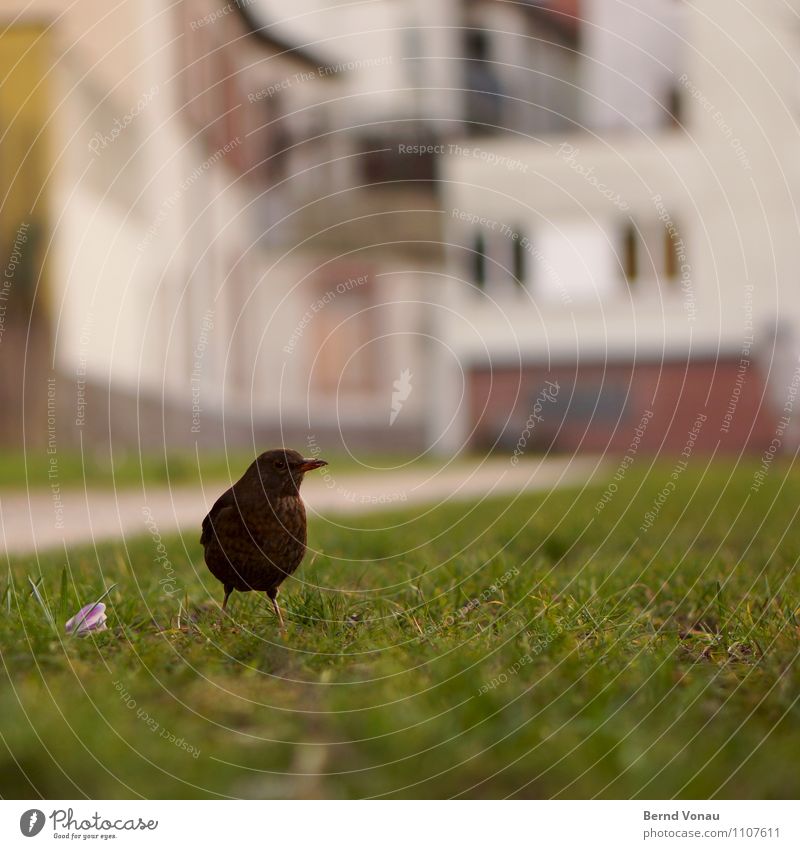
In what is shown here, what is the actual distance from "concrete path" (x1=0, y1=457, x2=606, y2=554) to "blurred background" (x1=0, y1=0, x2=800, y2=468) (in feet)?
6.01

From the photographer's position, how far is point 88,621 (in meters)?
2.42

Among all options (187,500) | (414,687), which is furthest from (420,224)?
(414,687)

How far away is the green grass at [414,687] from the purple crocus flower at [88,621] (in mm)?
46

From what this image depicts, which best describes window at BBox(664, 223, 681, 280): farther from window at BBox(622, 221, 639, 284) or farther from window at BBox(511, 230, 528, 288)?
window at BBox(511, 230, 528, 288)

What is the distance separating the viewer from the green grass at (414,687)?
1.68 metres

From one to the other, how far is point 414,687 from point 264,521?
556mm

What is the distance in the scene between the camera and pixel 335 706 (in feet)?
6.23

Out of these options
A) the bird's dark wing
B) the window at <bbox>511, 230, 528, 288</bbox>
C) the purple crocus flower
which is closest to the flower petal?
the purple crocus flower

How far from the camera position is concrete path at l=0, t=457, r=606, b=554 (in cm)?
577

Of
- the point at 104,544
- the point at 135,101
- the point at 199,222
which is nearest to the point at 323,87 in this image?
the point at 199,222

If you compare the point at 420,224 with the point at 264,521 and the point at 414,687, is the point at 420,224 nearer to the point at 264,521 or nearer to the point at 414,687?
the point at 264,521

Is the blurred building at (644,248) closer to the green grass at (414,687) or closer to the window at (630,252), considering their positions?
the window at (630,252)

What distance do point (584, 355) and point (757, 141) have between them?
145 inches

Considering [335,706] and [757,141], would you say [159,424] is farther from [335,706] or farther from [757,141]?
[335,706]
